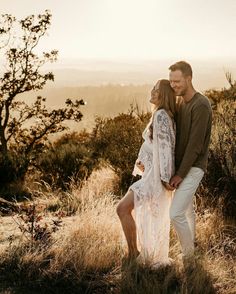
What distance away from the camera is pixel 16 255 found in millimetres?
5559

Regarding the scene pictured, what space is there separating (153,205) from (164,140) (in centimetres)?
61

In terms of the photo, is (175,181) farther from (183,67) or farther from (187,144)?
(183,67)

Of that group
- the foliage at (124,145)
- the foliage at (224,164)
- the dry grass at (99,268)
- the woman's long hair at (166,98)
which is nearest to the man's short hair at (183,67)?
the woman's long hair at (166,98)

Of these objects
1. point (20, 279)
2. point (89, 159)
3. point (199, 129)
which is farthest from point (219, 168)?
point (89, 159)

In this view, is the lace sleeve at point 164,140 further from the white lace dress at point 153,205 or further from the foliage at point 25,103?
the foliage at point 25,103

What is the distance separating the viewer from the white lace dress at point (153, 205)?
507cm

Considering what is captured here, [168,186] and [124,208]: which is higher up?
[168,186]

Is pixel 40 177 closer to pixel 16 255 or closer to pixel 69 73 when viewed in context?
pixel 16 255

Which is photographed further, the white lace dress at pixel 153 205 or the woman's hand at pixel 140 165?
the woman's hand at pixel 140 165

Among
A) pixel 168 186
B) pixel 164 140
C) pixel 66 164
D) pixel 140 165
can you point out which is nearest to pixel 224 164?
pixel 140 165

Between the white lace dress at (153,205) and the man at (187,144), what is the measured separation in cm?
12

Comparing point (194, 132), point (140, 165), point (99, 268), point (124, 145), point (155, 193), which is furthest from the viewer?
point (124, 145)

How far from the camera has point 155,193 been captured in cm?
514

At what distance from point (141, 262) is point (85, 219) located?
1098mm
